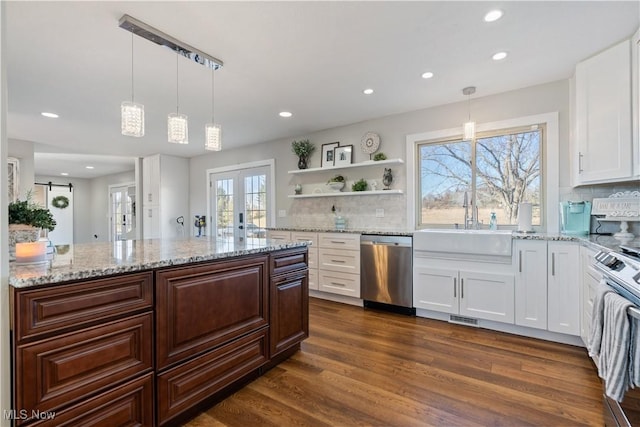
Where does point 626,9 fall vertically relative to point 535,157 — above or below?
above

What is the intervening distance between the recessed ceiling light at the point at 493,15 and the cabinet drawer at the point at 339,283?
8.82ft

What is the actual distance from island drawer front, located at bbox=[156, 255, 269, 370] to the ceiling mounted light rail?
63.1 inches

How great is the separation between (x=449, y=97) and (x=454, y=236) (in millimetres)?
1532

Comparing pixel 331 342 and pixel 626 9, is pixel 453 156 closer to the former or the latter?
pixel 626 9

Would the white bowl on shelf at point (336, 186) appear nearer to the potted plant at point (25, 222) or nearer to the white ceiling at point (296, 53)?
the white ceiling at point (296, 53)

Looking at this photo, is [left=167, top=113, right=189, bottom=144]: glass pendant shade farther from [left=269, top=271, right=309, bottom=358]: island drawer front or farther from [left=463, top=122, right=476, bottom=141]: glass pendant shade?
[left=463, top=122, right=476, bottom=141]: glass pendant shade

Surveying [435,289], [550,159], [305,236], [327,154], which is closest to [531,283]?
[435,289]

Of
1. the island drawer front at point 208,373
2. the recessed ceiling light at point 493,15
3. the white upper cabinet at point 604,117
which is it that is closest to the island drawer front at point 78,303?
the island drawer front at point 208,373

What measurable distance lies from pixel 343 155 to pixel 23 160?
16.8 ft

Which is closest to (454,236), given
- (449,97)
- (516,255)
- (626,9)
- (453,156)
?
(516,255)

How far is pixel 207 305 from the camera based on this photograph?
1.78 m

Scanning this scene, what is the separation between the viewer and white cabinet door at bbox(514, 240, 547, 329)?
8.76 feet

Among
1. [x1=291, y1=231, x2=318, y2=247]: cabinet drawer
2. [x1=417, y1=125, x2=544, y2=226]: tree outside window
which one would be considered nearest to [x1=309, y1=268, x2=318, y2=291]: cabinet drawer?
[x1=291, y1=231, x2=318, y2=247]: cabinet drawer

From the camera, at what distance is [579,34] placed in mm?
2207
